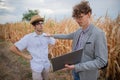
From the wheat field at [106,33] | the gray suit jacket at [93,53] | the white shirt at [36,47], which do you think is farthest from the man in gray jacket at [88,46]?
the wheat field at [106,33]

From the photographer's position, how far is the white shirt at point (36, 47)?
6.12ft

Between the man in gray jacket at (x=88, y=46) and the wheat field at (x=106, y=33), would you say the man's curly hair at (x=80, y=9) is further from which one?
the wheat field at (x=106, y=33)

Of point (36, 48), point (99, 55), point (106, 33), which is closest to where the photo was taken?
point (99, 55)

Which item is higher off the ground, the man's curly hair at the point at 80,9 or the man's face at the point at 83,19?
the man's curly hair at the point at 80,9

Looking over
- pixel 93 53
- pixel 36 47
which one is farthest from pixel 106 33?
pixel 93 53

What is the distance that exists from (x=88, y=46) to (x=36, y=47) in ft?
2.41

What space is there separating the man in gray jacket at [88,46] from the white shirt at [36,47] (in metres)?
0.60

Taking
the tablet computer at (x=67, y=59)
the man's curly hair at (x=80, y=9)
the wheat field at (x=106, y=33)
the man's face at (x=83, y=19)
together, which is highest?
the man's curly hair at (x=80, y=9)

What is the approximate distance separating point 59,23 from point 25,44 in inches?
62.4

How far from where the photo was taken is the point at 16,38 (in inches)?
183

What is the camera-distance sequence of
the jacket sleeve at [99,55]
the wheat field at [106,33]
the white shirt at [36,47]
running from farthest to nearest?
the wheat field at [106,33] → the white shirt at [36,47] → the jacket sleeve at [99,55]

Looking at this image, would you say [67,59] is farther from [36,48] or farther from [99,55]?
[36,48]

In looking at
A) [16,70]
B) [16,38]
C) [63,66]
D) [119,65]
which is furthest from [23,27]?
[63,66]

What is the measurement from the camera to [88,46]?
3.99ft
